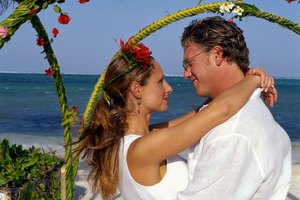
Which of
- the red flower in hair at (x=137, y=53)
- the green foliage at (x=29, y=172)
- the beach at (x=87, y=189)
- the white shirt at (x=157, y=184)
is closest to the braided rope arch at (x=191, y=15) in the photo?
the red flower in hair at (x=137, y=53)

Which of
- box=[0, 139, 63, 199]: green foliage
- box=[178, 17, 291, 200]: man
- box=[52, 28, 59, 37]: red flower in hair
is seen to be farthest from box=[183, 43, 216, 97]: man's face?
box=[0, 139, 63, 199]: green foliage

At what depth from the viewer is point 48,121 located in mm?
24984

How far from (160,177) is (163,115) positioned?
983 inches

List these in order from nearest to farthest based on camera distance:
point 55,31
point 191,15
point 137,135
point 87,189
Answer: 1. point 137,135
2. point 191,15
3. point 55,31
4. point 87,189

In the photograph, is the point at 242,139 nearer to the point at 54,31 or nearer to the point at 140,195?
the point at 140,195

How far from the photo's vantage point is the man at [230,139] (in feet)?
6.49

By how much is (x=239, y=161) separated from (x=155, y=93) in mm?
907

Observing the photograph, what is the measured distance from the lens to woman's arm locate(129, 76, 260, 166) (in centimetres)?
212

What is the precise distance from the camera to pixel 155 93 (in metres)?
2.77

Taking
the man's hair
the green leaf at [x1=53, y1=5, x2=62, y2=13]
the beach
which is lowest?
the beach

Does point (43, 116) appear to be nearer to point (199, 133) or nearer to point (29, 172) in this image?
point (29, 172)

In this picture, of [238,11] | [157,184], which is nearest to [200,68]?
[157,184]

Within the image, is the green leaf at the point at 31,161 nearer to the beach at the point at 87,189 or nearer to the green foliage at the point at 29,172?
the green foliage at the point at 29,172

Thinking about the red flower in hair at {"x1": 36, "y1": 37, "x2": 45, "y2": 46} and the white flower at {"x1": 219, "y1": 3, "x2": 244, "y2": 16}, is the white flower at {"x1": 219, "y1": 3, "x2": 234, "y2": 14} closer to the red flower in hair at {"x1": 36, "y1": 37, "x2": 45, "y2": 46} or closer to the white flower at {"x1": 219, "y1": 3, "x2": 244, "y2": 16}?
the white flower at {"x1": 219, "y1": 3, "x2": 244, "y2": 16}
